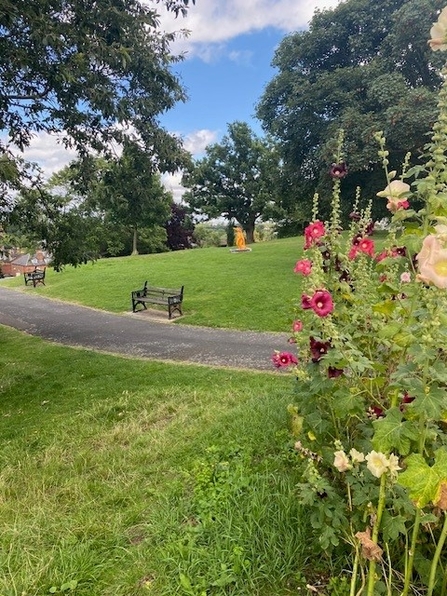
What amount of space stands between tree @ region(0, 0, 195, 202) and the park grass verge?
3.03m

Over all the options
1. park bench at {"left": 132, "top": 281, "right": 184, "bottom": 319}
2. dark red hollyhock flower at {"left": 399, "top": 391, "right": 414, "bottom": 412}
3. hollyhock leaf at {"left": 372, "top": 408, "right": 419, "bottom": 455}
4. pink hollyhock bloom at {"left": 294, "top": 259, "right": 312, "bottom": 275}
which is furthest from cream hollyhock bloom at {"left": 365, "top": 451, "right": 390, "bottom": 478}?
park bench at {"left": 132, "top": 281, "right": 184, "bottom": 319}

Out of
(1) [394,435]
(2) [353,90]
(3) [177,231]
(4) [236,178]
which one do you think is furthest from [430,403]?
(3) [177,231]

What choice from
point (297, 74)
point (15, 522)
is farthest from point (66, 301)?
point (15, 522)

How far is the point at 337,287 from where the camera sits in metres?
2.26

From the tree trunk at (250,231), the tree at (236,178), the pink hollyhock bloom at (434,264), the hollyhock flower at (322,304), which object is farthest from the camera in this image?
the tree trunk at (250,231)

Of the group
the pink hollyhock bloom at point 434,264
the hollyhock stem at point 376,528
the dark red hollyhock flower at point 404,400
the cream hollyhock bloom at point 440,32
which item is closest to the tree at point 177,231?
the dark red hollyhock flower at point 404,400

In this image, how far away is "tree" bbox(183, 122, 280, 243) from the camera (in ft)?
107

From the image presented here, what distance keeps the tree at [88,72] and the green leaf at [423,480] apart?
432cm

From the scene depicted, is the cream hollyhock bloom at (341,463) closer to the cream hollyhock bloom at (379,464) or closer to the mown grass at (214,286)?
the cream hollyhock bloom at (379,464)

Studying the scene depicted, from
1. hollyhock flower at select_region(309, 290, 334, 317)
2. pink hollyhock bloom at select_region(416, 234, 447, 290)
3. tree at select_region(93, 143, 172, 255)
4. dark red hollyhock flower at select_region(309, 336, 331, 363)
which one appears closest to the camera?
pink hollyhock bloom at select_region(416, 234, 447, 290)

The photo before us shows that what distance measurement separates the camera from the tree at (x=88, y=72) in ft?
13.8

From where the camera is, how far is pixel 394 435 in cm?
140

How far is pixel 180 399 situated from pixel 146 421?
66cm

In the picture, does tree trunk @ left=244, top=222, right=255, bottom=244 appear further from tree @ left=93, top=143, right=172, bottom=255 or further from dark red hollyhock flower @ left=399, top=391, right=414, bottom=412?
dark red hollyhock flower @ left=399, top=391, right=414, bottom=412
